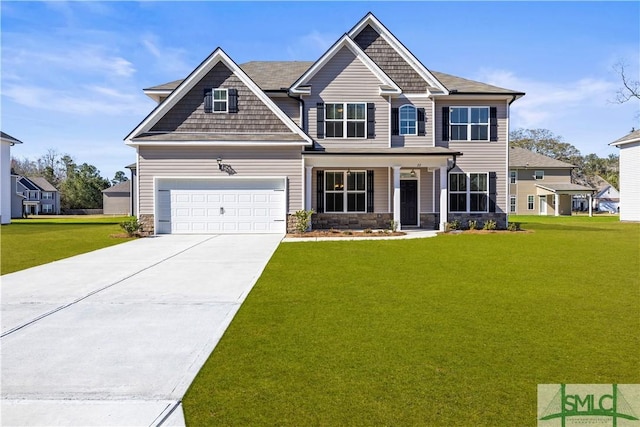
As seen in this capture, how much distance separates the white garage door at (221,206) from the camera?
17.8m

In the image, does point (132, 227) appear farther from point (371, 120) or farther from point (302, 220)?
point (371, 120)

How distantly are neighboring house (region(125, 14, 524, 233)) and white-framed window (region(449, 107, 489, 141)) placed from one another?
5 cm

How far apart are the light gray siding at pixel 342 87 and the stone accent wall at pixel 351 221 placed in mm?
3231

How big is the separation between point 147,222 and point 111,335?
13294mm

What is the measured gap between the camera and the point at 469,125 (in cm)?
2048

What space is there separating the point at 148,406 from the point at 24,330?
2995 millimetres

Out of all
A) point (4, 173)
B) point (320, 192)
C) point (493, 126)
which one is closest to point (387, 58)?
point (493, 126)

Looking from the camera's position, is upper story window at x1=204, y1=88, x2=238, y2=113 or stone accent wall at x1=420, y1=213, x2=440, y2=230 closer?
upper story window at x1=204, y1=88, x2=238, y2=113

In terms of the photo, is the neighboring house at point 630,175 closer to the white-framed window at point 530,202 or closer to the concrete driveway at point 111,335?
the white-framed window at point 530,202

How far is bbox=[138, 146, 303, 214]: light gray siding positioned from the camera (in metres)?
17.6

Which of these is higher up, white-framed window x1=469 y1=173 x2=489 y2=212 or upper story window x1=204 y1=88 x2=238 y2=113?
upper story window x1=204 y1=88 x2=238 y2=113

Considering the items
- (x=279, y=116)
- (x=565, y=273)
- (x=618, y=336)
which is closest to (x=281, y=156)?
(x=279, y=116)

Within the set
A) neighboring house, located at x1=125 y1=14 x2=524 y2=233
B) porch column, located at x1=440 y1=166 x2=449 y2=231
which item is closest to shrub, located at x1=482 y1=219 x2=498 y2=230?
neighboring house, located at x1=125 y1=14 x2=524 y2=233

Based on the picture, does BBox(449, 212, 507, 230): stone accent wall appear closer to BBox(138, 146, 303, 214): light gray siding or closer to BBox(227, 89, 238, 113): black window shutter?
BBox(138, 146, 303, 214): light gray siding
